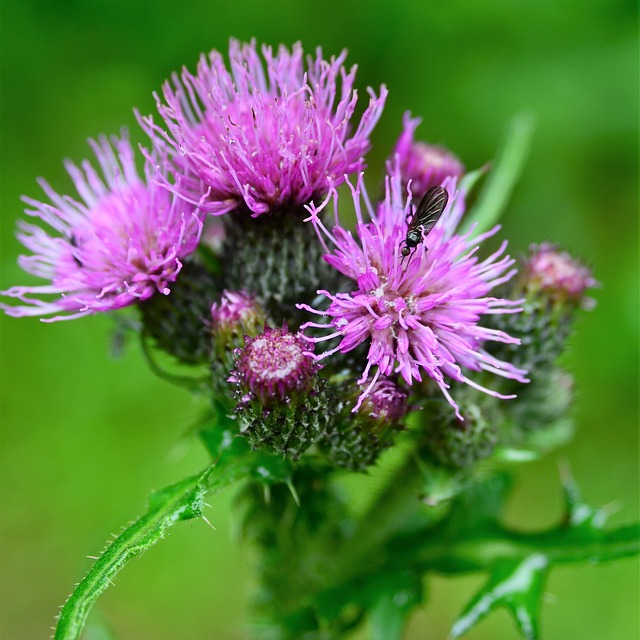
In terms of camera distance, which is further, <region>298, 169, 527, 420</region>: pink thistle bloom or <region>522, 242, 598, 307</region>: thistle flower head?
<region>522, 242, 598, 307</region>: thistle flower head

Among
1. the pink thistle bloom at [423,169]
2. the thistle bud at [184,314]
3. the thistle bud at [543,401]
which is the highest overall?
the thistle bud at [184,314]

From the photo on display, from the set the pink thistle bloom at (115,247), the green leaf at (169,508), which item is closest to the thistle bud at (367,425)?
the green leaf at (169,508)

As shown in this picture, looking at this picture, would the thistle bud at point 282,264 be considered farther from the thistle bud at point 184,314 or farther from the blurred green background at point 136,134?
the blurred green background at point 136,134

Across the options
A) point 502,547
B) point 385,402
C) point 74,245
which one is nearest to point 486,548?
point 502,547

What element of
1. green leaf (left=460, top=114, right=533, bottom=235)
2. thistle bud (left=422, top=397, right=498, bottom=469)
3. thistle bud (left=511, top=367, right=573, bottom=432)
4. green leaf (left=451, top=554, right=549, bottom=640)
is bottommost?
green leaf (left=451, top=554, right=549, bottom=640)

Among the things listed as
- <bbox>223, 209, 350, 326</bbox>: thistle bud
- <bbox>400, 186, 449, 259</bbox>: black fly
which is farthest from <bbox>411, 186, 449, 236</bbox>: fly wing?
<bbox>223, 209, 350, 326</bbox>: thistle bud

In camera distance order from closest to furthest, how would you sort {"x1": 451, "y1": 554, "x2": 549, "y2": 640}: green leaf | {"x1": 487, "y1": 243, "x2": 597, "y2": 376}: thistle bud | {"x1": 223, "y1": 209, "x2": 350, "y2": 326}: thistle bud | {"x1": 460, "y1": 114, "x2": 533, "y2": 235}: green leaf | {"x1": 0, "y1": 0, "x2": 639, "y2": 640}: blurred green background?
{"x1": 223, "y1": 209, "x2": 350, "y2": 326}: thistle bud → {"x1": 451, "y1": 554, "x2": 549, "y2": 640}: green leaf → {"x1": 487, "y1": 243, "x2": 597, "y2": 376}: thistle bud → {"x1": 460, "y1": 114, "x2": 533, "y2": 235}: green leaf → {"x1": 0, "y1": 0, "x2": 639, "y2": 640}: blurred green background

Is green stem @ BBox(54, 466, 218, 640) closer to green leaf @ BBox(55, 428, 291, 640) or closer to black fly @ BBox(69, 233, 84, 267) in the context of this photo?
green leaf @ BBox(55, 428, 291, 640)
